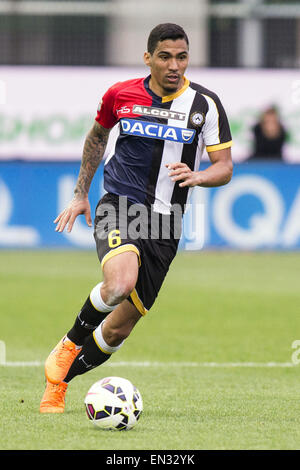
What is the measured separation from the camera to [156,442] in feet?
15.6

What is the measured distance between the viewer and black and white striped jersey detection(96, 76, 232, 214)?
19.4 ft

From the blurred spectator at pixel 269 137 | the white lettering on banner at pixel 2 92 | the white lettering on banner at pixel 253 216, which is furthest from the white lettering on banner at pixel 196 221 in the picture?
the white lettering on banner at pixel 2 92

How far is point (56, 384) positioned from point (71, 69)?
1206 centimetres

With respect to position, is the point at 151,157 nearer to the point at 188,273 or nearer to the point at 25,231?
the point at 188,273

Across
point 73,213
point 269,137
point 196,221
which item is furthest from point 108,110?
point 269,137

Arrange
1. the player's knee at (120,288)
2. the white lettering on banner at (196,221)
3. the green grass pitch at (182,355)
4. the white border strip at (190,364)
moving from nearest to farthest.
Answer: the green grass pitch at (182,355) → the player's knee at (120,288) → the white border strip at (190,364) → the white lettering on banner at (196,221)

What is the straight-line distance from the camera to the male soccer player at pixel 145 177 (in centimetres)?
575

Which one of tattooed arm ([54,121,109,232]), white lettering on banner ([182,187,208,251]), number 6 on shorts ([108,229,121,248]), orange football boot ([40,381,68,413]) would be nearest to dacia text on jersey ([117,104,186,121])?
tattooed arm ([54,121,109,232])

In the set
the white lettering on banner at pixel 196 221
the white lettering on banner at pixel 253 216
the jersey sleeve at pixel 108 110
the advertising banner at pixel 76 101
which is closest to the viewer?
the jersey sleeve at pixel 108 110

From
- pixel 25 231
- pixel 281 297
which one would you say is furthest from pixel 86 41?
pixel 281 297

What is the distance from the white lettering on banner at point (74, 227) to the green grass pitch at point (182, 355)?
0.49m

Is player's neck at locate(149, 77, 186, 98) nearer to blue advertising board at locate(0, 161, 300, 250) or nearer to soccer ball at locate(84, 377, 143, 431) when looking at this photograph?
soccer ball at locate(84, 377, 143, 431)

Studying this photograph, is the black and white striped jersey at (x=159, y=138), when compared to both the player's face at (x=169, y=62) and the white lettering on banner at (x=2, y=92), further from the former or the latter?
the white lettering on banner at (x=2, y=92)

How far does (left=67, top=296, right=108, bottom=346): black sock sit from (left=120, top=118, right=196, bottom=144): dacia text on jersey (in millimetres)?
1018
